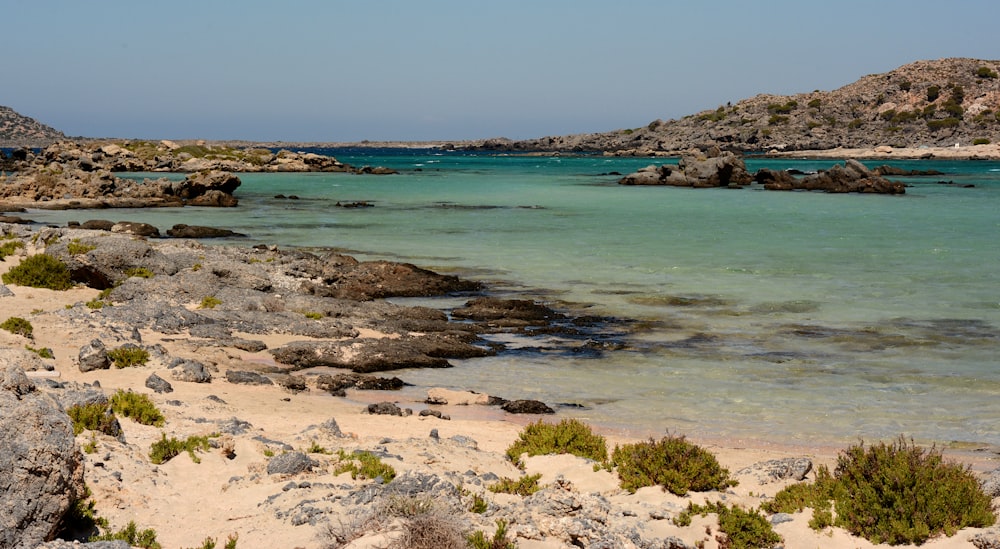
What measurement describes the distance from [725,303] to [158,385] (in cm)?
1645

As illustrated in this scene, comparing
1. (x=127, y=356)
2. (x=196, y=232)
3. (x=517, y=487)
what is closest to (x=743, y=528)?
(x=517, y=487)

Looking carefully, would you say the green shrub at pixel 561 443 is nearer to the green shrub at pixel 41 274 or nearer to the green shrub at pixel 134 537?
the green shrub at pixel 134 537

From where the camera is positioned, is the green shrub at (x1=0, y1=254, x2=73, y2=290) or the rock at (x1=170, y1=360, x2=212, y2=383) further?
the green shrub at (x1=0, y1=254, x2=73, y2=290)

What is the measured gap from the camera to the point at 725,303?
84.0 ft

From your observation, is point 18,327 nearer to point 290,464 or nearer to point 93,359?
point 93,359

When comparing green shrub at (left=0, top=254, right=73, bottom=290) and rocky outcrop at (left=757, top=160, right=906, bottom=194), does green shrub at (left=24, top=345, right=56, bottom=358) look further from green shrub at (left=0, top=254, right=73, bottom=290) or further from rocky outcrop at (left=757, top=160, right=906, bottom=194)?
rocky outcrop at (left=757, top=160, right=906, bottom=194)

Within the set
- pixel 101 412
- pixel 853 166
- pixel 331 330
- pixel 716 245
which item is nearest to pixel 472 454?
pixel 101 412

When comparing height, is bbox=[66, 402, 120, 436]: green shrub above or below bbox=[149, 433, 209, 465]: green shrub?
above

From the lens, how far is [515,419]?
48.8 ft

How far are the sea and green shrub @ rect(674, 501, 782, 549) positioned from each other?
486 centimetres

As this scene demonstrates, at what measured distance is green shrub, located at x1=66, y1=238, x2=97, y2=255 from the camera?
78.1 feet

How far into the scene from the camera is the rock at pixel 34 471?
7.41m

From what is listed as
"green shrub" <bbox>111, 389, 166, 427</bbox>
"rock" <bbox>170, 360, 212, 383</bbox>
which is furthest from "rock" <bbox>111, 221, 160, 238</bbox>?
"green shrub" <bbox>111, 389, 166, 427</bbox>

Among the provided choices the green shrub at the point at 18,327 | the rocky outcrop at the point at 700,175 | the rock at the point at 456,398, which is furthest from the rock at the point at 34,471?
the rocky outcrop at the point at 700,175
